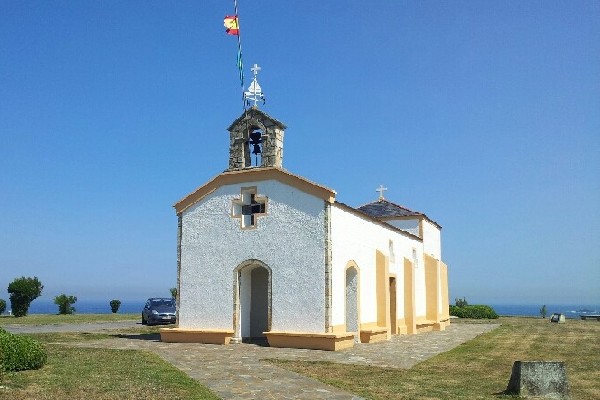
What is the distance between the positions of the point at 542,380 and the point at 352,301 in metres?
10.5

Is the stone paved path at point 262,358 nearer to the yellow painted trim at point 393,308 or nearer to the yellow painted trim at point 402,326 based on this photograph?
the yellow painted trim at point 393,308

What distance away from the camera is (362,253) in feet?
71.1

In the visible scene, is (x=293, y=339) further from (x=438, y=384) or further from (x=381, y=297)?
(x=438, y=384)

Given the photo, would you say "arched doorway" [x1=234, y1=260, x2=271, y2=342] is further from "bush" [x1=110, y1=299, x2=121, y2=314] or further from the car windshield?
"bush" [x1=110, y1=299, x2=121, y2=314]

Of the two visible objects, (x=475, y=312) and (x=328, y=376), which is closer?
(x=328, y=376)

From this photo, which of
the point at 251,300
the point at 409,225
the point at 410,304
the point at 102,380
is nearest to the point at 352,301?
the point at 251,300

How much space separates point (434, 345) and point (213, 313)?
790cm

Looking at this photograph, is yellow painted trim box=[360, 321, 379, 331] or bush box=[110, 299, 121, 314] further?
bush box=[110, 299, 121, 314]

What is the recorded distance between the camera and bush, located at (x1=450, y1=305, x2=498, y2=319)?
41406 mm

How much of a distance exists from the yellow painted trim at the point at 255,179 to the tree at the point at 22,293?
19782 millimetres

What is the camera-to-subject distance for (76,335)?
71.6 ft

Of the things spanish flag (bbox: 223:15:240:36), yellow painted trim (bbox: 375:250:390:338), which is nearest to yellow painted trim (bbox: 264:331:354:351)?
yellow painted trim (bbox: 375:250:390:338)

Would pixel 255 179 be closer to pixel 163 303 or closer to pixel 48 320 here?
pixel 163 303

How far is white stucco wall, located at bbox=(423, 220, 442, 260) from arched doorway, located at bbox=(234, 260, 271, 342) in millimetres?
11415
